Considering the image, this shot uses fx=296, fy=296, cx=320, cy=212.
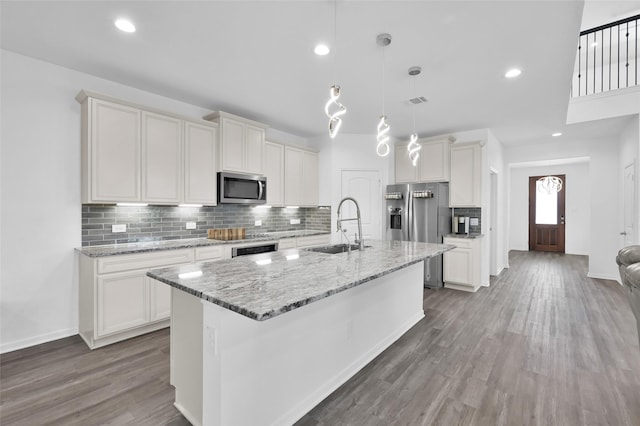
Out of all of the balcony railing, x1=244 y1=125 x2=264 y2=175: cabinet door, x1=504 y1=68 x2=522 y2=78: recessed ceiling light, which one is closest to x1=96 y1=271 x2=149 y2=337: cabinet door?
x1=244 y1=125 x2=264 y2=175: cabinet door

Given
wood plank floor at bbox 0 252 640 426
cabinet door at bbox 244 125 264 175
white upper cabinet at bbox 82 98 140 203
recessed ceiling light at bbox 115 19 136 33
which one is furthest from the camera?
cabinet door at bbox 244 125 264 175

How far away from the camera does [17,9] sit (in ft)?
6.97

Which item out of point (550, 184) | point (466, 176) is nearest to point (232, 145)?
point (466, 176)

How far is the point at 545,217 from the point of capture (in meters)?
9.10

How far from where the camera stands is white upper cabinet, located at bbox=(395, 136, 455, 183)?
200 inches

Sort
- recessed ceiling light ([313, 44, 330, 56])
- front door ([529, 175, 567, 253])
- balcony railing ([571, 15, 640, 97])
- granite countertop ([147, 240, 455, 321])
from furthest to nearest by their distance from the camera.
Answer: front door ([529, 175, 567, 253]) → balcony railing ([571, 15, 640, 97]) → recessed ceiling light ([313, 44, 330, 56]) → granite countertop ([147, 240, 455, 321])

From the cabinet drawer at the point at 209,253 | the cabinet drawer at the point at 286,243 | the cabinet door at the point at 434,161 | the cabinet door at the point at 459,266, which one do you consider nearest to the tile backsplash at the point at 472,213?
the cabinet door at the point at 459,266

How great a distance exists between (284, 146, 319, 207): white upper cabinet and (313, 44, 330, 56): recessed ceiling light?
7.86ft

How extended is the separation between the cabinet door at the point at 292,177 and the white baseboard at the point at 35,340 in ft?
10.2

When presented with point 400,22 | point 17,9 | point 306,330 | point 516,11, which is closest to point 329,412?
point 306,330

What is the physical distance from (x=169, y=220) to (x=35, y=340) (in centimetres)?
165

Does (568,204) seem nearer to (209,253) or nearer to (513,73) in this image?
(513,73)

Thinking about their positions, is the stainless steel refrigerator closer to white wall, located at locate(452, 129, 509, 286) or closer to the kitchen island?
white wall, located at locate(452, 129, 509, 286)

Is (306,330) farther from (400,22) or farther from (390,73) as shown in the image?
(390,73)
